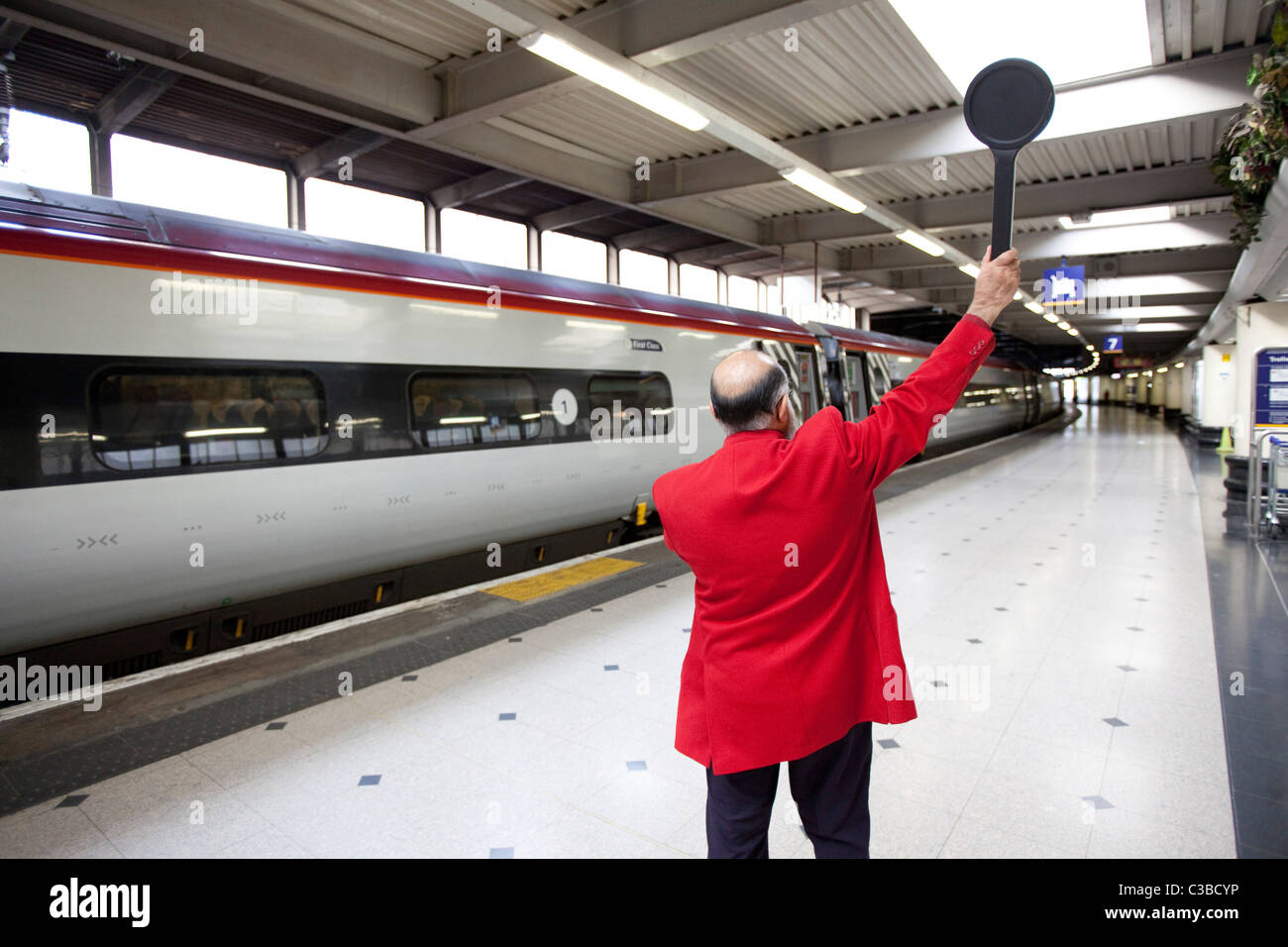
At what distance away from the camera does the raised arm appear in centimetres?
147

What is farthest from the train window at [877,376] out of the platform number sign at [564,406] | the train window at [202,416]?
the train window at [202,416]

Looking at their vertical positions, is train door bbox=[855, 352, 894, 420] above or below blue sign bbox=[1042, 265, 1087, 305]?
below

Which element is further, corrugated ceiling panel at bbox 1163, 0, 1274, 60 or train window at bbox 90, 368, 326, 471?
corrugated ceiling panel at bbox 1163, 0, 1274, 60

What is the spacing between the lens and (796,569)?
152cm

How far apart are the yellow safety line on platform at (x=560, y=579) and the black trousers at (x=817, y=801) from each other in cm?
415

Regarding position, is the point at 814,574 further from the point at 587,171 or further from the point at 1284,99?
the point at 587,171

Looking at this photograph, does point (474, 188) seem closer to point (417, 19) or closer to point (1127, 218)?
point (417, 19)

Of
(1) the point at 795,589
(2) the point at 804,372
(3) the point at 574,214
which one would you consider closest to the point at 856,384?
(2) the point at 804,372

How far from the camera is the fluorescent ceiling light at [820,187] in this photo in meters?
7.86

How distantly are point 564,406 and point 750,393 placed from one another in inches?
189

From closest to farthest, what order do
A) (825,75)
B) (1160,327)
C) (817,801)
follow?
(817,801) → (825,75) → (1160,327)

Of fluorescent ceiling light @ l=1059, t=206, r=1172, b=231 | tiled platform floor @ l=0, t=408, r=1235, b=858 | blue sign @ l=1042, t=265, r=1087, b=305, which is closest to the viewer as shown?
tiled platform floor @ l=0, t=408, r=1235, b=858

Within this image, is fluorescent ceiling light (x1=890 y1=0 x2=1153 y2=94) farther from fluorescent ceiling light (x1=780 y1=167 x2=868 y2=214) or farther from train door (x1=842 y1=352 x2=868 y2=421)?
train door (x1=842 y1=352 x2=868 y2=421)

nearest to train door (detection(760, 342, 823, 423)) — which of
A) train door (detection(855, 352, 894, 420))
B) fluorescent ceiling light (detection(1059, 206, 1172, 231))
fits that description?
train door (detection(855, 352, 894, 420))
